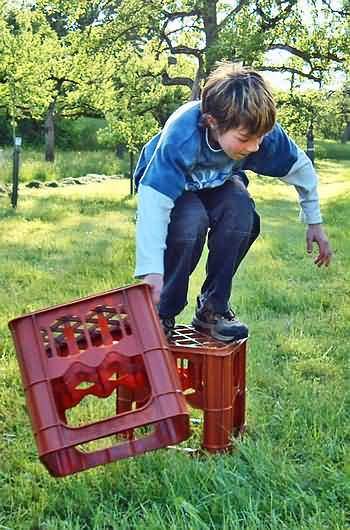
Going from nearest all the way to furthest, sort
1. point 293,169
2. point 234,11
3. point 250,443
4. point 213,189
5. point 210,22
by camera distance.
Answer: point 250,443
point 213,189
point 293,169
point 234,11
point 210,22

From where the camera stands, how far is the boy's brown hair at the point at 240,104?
238 cm

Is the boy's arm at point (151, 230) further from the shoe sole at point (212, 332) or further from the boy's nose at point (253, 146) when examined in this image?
the shoe sole at point (212, 332)

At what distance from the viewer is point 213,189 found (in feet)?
8.73

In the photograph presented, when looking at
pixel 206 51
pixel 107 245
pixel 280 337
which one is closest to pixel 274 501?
pixel 280 337

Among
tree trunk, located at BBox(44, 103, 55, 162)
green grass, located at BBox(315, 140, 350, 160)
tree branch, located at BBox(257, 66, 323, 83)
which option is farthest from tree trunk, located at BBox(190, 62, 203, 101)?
green grass, located at BBox(315, 140, 350, 160)

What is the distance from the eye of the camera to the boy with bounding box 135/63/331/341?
2369mm

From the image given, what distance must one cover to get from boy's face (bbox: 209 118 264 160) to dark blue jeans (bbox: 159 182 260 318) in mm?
194

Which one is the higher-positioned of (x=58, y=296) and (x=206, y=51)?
(x=206, y=51)

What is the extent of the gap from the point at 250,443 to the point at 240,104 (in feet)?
3.54

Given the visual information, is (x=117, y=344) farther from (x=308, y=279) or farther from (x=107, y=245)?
(x=107, y=245)

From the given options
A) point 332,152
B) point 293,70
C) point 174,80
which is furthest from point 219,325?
point 332,152

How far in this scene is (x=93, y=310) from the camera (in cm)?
215

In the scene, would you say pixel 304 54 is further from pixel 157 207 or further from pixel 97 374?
pixel 97 374

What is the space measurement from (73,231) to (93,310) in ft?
21.0
